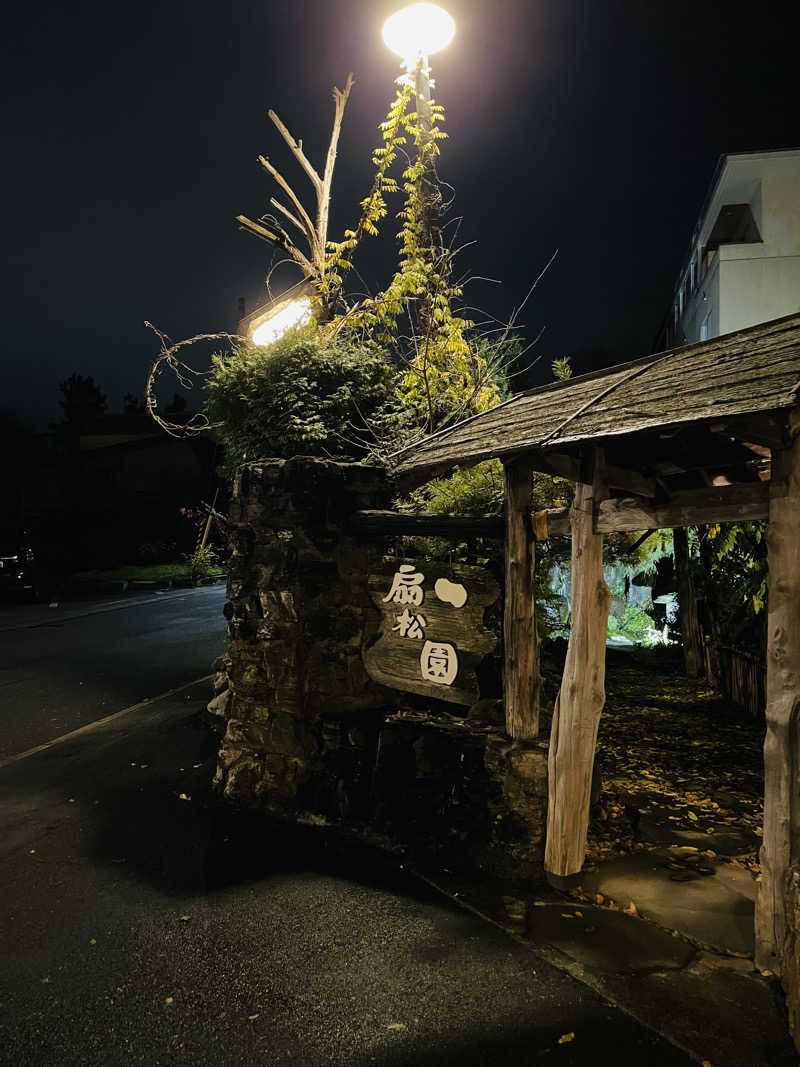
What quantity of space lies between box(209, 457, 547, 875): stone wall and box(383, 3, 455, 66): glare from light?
5.85 metres

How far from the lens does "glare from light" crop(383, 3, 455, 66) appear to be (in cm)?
830

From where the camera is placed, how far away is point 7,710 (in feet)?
34.7

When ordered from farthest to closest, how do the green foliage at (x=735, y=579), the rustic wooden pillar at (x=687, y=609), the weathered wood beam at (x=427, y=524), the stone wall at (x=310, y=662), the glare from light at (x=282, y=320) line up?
the rustic wooden pillar at (x=687, y=609)
the glare from light at (x=282, y=320)
the green foliage at (x=735, y=579)
the stone wall at (x=310, y=662)
the weathered wood beam at (x=427, y=524)

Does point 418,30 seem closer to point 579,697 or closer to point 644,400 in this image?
point 644,400

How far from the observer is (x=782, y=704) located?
13.2 feet

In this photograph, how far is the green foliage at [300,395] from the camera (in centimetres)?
934

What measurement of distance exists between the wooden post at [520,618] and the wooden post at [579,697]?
33cm

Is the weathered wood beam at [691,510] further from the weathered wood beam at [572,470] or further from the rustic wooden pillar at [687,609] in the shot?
the rustic wooden pillar at [687,609]

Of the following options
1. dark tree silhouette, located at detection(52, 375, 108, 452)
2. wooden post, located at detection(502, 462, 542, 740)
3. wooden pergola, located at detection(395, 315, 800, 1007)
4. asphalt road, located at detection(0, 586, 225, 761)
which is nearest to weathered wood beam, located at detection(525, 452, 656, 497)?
wooden pergola, located at detection(395, 315, 800, 1007)

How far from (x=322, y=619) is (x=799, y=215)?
18355 millimetres

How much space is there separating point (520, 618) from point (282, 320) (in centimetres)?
772

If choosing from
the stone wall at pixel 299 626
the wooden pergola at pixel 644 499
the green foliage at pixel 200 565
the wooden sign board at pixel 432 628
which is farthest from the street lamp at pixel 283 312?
the green foliage at pixel 200 565

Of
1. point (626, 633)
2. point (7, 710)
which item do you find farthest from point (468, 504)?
point (626, 633)

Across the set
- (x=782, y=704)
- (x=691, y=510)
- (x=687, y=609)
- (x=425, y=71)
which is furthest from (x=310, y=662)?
(x=687, y=609)
